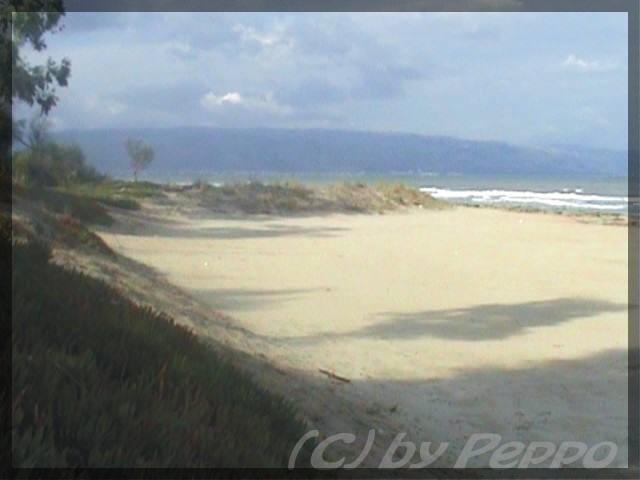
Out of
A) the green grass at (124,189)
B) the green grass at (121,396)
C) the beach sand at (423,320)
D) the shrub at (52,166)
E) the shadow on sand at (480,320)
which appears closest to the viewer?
the green grass at (121,396)

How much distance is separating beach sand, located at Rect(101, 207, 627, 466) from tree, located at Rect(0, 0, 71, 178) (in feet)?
10.3

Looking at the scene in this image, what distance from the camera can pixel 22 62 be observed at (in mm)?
16656

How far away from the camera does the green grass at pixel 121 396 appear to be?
4129mm

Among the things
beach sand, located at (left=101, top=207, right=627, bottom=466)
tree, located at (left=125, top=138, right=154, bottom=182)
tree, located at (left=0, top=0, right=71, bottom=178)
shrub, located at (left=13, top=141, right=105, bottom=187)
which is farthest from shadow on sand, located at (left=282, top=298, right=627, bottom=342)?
tree, located at (left=125, top=138, right=154, bottom=182)

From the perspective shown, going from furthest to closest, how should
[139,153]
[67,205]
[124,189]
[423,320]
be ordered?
[139,153] → [124,189] → [67,205] → [423,320]

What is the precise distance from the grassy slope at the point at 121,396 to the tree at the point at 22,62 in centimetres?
678

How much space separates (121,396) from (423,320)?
1002 cm

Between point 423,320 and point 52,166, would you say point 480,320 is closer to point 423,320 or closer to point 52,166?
point 423,320

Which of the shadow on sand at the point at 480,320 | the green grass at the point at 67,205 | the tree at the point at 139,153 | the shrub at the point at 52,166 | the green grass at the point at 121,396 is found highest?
the tree at the point at 139,153

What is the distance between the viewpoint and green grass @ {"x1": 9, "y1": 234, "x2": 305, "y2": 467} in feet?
13.5

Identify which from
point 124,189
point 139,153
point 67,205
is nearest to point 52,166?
point 124,189

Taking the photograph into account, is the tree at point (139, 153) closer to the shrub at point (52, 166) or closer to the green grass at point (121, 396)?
the shrub at point (52, 166)

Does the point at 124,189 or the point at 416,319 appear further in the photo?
the point at 124,189

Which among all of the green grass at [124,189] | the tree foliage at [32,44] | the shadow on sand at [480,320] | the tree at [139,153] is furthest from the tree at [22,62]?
the tree at [139,153]
